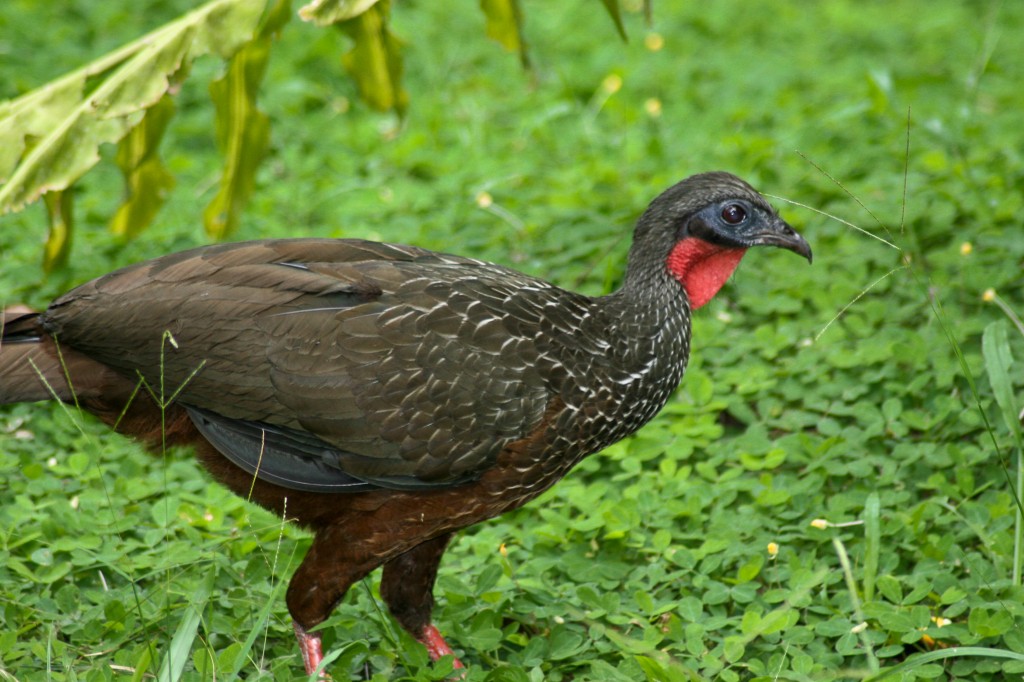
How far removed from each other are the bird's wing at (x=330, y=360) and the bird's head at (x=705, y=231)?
494 millimetres

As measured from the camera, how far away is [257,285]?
3758 millimetres

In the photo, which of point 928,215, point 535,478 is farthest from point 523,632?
point 928,215

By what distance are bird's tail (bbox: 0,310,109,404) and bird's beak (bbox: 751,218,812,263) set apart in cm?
205

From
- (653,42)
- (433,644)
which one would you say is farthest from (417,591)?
(653,42)

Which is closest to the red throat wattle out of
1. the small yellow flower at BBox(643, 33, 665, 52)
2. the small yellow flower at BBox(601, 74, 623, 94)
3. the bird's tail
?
the bird's tail

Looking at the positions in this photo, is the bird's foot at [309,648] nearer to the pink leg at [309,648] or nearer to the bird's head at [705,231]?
the pink leg at [309,648]

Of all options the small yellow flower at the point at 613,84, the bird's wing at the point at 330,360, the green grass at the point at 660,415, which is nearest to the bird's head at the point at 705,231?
the green grass at the point at 660,415

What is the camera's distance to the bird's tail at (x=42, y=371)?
374 cm

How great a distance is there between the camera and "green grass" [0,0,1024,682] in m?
3.81

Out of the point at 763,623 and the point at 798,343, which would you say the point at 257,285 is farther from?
the point at 798,343

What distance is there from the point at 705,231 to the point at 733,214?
0.33 ft

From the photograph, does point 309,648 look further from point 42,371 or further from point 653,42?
point 653,42

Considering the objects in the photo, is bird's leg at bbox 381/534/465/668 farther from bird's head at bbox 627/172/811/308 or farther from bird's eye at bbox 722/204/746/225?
bird's eye at bbox 722/204/746/225

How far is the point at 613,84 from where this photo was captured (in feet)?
24.2
